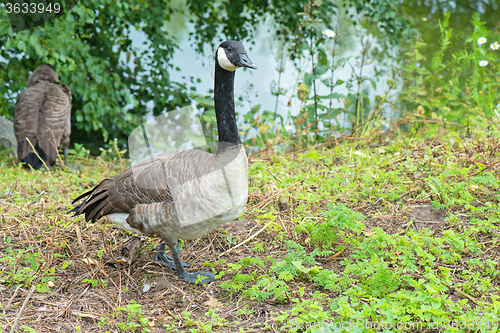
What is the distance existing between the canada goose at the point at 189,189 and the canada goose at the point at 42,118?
390 centimetres

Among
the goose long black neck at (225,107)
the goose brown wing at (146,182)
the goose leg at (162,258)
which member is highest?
the goose long black neck at (225,107)

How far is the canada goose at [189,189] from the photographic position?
2.77 metres

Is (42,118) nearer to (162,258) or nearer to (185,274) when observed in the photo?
(162,258)

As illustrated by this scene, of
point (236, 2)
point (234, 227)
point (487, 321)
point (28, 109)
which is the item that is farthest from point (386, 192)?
point (236, 2)

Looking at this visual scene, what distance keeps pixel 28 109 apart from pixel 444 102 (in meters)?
6.59

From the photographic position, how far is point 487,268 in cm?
291

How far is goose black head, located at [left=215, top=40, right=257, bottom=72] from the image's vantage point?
2.81 metres

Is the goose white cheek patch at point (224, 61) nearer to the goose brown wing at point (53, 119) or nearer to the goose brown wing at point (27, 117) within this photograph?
the goose brown wing at point (53, 119)

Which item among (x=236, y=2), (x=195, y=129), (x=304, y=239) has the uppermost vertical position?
(x=236, y=2)

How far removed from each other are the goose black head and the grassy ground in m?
1.20

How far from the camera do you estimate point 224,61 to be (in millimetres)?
2934

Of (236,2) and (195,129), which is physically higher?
(236,2)

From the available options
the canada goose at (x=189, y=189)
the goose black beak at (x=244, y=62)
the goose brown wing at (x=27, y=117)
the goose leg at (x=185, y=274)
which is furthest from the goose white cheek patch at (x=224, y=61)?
the goose brown wing at (x=27, y=117)

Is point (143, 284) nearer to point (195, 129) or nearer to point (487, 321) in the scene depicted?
point (195, 129)
